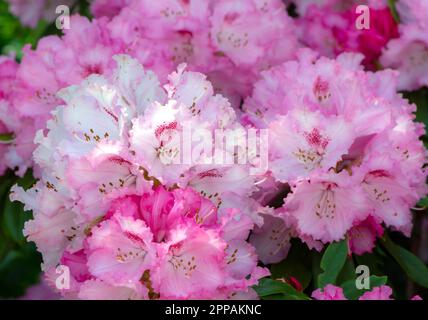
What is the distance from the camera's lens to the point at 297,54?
Result: 1370mm

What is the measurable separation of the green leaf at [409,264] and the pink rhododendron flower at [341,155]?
0.05 m

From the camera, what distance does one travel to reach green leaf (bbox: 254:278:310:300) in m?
1.05

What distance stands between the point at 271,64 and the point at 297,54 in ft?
0.30

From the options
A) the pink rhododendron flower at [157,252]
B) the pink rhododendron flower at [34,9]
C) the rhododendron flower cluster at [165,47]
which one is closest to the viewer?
the pink rhododendron flower at [157,252]

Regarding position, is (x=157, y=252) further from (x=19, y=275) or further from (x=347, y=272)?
(x=19, y=275)

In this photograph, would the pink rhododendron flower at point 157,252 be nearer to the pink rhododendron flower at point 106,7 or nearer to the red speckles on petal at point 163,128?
the red speckles on petal at point 163,128

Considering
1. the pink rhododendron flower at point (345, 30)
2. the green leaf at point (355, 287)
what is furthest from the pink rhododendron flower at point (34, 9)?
the green leaf at point (355, 287)

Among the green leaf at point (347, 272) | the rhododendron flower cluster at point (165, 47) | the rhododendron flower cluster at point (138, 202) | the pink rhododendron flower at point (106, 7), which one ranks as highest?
the pink rhododendron flower at point (106, 7)

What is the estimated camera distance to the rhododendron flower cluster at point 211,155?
987 millimetres

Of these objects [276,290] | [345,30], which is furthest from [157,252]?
[345,30]

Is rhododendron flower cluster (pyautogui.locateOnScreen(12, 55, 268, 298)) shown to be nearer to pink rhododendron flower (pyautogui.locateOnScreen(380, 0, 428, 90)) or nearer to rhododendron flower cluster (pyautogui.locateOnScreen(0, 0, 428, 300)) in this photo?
rhododendron flower cluster (pyautogui.locateOnScreen(0, 0, 428, 300))
